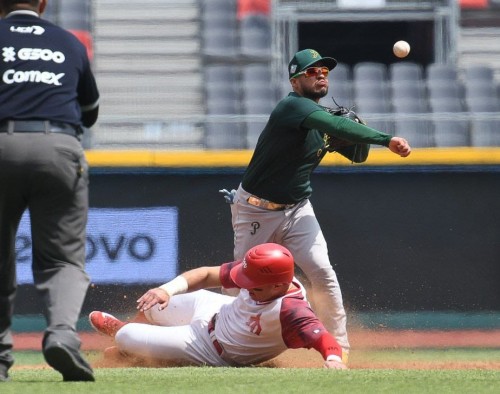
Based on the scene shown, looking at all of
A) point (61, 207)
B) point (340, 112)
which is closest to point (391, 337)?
point (340, 112)

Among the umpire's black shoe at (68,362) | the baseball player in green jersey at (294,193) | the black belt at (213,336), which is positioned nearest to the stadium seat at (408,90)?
the baseball player in green jersey at (294,193)

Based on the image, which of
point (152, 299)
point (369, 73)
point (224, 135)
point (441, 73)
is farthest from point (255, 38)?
point (152, 299)

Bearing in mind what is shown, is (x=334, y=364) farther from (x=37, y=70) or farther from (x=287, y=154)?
(x=37, y=70)

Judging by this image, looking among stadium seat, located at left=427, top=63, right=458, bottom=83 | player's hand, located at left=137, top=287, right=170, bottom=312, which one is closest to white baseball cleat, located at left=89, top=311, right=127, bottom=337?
player's hand, located at left=137, top=287, right=170, bottom=312

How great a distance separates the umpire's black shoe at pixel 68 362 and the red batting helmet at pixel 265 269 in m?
1.35

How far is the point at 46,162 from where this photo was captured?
4.43 m

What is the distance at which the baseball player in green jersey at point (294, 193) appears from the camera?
6.73 m

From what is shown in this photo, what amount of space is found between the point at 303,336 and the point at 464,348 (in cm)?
296

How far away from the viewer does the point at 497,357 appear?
7703 mm

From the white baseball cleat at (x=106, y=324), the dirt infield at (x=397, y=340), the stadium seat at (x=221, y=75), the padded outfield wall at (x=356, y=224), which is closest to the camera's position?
the white baseball cleat at (x=106, y=324)

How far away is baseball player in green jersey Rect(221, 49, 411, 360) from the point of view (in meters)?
6.73

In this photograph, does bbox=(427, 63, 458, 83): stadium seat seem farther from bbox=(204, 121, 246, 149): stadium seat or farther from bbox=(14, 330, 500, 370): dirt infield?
bbox=(14, 330, 500, 370): dirt infield

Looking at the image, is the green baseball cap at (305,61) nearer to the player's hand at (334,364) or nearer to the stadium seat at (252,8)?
the player's hand at (334,364)

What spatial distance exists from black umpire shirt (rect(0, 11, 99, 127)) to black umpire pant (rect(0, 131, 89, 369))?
103 millimetres
